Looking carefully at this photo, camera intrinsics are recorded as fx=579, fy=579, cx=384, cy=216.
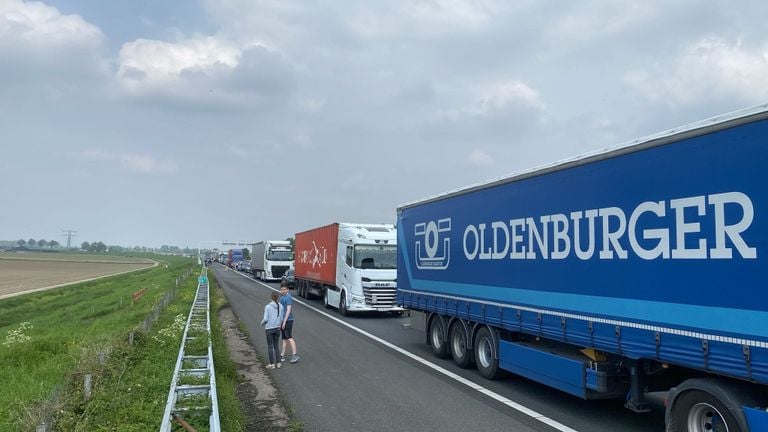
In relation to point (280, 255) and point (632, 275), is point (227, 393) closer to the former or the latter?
point (632, 275)

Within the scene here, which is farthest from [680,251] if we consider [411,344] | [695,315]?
[411,344]

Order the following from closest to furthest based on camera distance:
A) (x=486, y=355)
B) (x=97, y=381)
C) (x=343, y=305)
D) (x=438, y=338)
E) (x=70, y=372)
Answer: (x=97, y=381), (x=70, y=372), (x=486, y=355), (x=438, y=338), (x=343, y=305)

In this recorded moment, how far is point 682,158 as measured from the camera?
6.18 meters

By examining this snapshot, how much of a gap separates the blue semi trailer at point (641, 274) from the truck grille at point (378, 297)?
9856 millimetres

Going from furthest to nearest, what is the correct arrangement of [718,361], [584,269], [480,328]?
[480,328] < [584,269] < [718,361]

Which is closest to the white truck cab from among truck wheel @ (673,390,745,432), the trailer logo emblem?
the trailer logo emblem

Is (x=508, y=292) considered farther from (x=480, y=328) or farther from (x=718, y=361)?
(x=718, y=361)

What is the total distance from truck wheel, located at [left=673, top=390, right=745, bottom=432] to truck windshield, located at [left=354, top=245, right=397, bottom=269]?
1529cm

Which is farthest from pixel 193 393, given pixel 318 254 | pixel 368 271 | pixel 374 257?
pixel 318 254

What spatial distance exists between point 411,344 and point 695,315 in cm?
944

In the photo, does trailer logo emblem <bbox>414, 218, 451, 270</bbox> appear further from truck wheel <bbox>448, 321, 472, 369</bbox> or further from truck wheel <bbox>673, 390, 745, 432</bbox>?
truck wheel <bbox>673, 390, 745, 432</bbox>

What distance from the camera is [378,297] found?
20.8 m

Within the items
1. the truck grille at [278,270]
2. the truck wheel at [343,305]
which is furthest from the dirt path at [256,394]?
the truck grille at [278,270]

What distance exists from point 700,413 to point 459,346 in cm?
614
